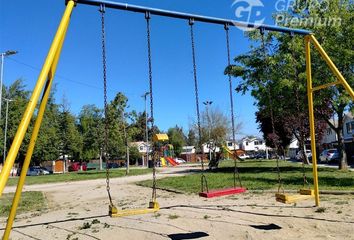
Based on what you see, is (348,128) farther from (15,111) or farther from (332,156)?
(15,111)

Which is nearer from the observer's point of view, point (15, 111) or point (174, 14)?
point (174, 14)

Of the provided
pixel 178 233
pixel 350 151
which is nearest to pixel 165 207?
pixel 178 233

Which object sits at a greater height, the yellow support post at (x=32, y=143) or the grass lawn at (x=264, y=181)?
the yellow support post at (x=32, y=143)

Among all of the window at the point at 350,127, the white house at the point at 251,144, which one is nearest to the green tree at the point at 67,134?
the window at the point at 350,127

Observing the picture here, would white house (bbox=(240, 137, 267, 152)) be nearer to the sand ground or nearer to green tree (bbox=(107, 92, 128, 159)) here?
green tree (bbox=(107, 92, 128, 159))

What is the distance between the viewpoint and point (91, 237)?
6.95 meters

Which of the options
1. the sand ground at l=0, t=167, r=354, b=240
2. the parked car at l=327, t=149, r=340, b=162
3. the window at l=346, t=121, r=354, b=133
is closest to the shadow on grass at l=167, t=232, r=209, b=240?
the sand ground at l=0, t=167, r=354, b=240

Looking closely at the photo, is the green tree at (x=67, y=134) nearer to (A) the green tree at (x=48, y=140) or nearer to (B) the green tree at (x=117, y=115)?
(A) the green tree at (x=48, y=140)

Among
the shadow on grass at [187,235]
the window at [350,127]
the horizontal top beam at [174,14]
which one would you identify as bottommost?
the shadow on grass at [187,235]

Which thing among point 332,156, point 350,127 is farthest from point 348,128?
point 332,156

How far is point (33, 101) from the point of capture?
4.92 metres

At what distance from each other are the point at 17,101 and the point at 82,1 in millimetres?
53768

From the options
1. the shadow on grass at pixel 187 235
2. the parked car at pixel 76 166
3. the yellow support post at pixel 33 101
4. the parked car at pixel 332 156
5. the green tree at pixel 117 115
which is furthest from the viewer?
the parked car at pixel 76 166

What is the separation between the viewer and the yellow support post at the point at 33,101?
442 cm
